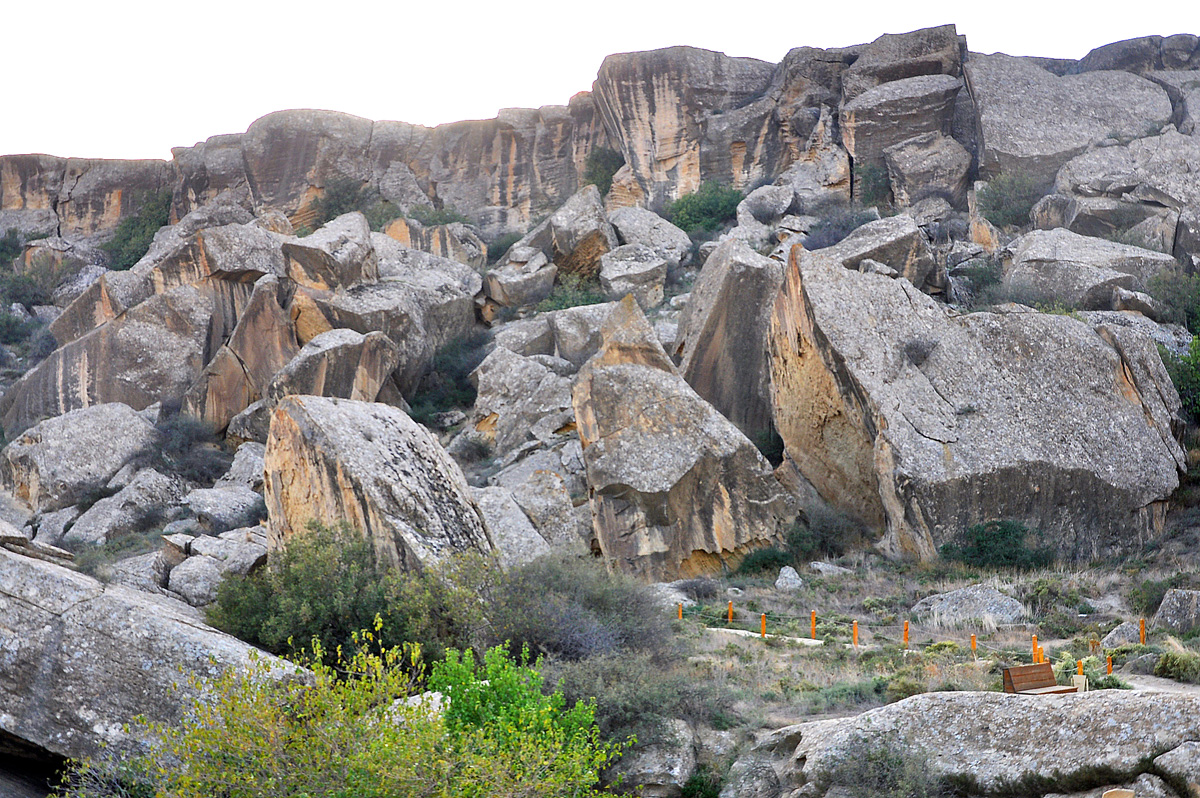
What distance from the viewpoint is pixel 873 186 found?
4041 cm

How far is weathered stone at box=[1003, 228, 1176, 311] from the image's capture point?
26.2 m

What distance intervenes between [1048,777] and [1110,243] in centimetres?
2652

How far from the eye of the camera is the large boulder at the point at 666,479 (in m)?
20.1

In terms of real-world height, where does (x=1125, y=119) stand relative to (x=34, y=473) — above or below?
above

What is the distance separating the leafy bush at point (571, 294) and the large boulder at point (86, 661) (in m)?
29.2

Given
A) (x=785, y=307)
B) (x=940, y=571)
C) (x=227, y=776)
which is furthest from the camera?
(x=785, y=307)

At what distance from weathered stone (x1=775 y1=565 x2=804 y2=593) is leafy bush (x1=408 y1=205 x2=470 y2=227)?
107 ft

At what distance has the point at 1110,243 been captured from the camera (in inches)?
1144

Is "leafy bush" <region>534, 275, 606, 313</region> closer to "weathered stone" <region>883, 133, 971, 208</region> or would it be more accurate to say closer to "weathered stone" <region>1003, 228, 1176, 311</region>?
"weathered stone" <region>883, 133, 971, 208</region>

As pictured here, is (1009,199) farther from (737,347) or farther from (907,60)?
(737,347)

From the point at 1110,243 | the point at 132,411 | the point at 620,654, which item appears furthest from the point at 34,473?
the point at 1110,243

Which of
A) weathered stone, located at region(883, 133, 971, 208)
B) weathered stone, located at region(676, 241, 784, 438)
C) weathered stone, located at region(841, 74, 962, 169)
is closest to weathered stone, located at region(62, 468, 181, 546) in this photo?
weathered stone, located at region(676, 241, 784, 438)

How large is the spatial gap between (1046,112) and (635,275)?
18019mm

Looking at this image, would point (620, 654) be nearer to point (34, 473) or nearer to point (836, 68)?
point (34, 473)
